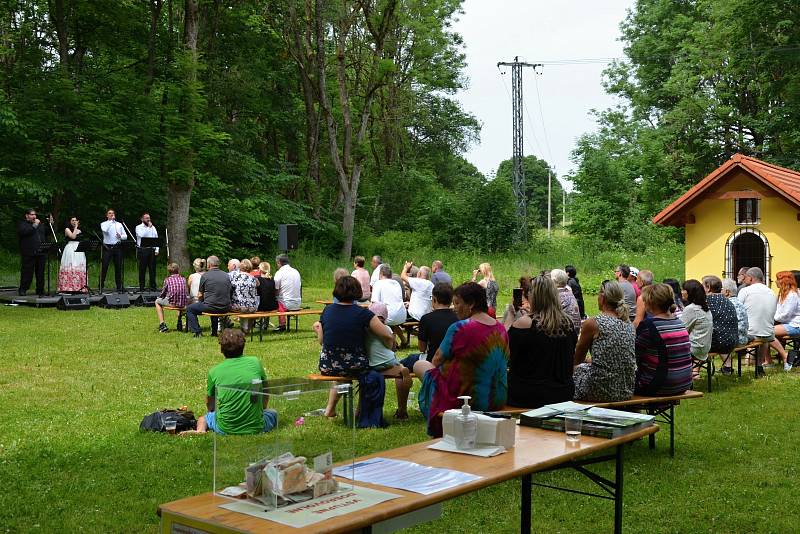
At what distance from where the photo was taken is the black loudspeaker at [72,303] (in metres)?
18.2

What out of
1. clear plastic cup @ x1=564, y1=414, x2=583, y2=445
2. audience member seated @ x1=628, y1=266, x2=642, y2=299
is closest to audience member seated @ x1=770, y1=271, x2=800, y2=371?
audience member seated @ x1=628, y1=266, x2=642, y2=299

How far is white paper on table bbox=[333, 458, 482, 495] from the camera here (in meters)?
3.54

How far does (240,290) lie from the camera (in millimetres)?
14664

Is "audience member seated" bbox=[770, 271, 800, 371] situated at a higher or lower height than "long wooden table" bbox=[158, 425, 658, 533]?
higher

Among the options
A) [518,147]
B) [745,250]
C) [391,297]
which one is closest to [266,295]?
[391,297]

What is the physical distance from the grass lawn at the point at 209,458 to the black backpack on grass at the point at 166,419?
0.40ft

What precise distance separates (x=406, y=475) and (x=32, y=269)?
1766 cm

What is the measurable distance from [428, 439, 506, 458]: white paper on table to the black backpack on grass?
4.50 metres

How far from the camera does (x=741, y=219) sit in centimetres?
1916

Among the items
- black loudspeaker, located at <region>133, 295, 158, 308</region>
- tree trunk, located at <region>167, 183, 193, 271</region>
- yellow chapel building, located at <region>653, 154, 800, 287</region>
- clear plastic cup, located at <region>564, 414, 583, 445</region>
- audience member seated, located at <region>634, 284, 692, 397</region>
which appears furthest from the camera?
tree trunk, located at <region>167, 183, 193, 271</region>

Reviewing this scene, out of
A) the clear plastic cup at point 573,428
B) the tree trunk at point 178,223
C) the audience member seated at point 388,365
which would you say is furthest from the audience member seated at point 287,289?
the clear plastic cup at point 573,428

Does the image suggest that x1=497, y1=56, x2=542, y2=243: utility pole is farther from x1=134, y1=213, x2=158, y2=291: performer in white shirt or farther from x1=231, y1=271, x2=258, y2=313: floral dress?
x1=231, y1=271, x2=258, y2=313: floral dress

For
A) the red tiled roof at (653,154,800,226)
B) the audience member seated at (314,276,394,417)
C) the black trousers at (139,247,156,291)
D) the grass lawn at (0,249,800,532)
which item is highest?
the red tiled roof at (653,154,800,226)

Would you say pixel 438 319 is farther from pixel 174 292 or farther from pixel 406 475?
pixel 174 292
